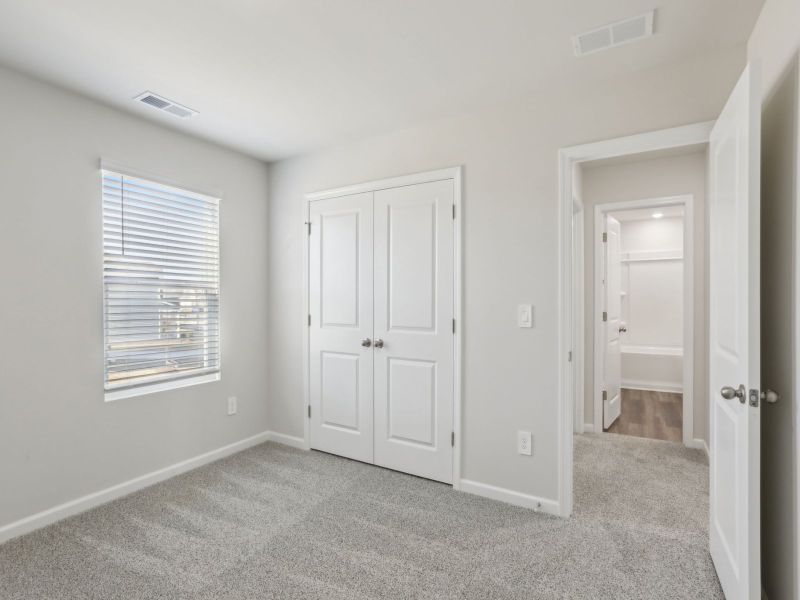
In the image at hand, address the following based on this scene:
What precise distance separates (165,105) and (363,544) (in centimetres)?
279

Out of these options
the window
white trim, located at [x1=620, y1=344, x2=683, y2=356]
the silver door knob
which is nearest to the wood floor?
white trim, located at [x1=620, y1=344, x2=683, y2=356]

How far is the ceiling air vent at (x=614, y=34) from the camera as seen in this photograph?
1883mm

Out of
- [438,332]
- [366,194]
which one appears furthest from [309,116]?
[438,332]

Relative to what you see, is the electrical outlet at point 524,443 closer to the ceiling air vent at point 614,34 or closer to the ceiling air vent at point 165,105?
A: the ceiling air vent at point 614,34

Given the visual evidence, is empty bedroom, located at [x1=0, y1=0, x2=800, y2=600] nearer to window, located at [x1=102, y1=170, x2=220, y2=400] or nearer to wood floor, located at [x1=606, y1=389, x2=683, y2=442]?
window, located at [x1=102, y1=170, x2=220, y2=400]

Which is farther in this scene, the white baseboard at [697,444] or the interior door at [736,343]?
the white baseboard at [697,444]

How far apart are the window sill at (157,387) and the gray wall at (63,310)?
40 millimetres

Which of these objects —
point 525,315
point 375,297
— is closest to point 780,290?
point 525,315

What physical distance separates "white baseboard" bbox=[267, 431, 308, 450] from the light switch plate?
209cm

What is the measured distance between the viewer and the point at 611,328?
4.37 meters

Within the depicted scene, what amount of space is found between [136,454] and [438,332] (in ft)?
7.06

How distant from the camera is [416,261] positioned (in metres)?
3.05

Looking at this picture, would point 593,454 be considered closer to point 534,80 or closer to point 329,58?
point 534,80

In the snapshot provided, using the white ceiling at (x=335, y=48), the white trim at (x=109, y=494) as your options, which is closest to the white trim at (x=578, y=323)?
the white ceiling at (x=335, y=48)
